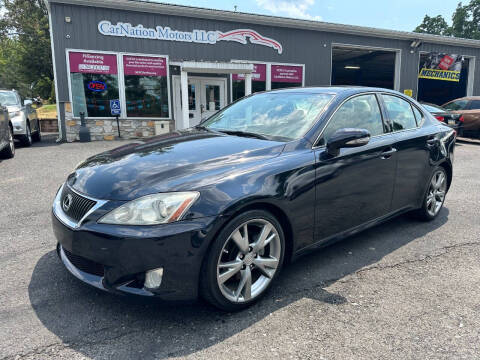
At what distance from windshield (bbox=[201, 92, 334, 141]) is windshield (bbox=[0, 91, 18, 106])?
8.27 metres

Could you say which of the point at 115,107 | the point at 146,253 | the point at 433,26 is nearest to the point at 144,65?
the point at 115,107

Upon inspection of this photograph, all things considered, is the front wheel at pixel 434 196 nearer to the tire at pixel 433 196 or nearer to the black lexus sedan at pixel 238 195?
the tire at pixel 433 196

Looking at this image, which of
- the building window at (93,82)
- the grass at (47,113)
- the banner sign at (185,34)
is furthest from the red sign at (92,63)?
the grass at (47,113)

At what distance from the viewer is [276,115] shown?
3.45m

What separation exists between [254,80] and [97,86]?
5963mm

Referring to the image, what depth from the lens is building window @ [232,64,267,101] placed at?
1458 centimetres

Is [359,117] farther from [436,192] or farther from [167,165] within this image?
[167,165]

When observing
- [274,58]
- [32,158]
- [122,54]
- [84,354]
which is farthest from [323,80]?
[84,354]

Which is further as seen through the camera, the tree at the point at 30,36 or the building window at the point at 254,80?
the tree at the point at 30,36

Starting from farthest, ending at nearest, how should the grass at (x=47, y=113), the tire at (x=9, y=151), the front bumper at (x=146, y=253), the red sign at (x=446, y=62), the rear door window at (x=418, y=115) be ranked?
the red sign at (x=446, y=62) < the grass at (x=47, y=113) < the tire at (x=9, y=151) < the rear door window at (x=418, y=115) < the front bumper at (x=146, y=253)

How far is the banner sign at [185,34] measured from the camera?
12227mm

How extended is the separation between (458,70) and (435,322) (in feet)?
70.1

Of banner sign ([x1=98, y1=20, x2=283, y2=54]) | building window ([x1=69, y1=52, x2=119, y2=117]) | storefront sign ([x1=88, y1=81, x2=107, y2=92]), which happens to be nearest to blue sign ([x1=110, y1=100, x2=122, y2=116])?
building window ([x1=69, y1=52, x2=119, y2=117])

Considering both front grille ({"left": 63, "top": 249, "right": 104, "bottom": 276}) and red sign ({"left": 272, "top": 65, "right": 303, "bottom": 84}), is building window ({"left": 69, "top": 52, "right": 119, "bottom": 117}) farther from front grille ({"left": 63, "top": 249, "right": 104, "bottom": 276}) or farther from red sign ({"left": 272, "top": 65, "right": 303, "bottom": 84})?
front grille ({"left": 63, "top": 249, "right": 104, "bottom": 276})
